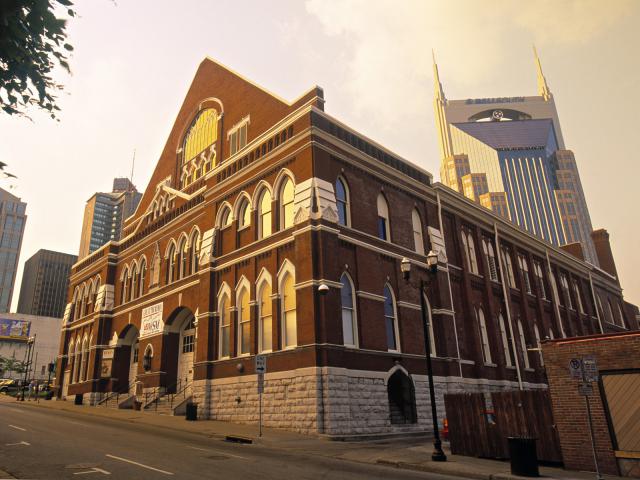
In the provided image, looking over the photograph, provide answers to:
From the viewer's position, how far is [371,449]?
1658 cm

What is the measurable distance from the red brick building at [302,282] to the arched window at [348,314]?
64mm

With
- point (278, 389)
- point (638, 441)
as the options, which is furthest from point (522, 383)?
point (638, 441)

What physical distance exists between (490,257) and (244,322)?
19.9m

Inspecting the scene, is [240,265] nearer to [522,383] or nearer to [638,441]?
[638,441]

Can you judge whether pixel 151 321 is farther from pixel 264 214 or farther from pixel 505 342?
pixel 505 342

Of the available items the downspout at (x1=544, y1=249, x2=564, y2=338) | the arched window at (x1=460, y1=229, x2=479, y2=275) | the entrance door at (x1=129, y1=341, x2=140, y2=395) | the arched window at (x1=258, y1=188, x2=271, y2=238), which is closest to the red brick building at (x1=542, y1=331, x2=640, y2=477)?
the arched window at (x1=258, y1=188, x2=271, y2=238)

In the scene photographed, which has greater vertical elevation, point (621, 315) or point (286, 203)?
point (286, 203)

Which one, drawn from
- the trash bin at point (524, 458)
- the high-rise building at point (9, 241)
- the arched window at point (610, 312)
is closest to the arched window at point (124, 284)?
the trash bin at point (524, 458)

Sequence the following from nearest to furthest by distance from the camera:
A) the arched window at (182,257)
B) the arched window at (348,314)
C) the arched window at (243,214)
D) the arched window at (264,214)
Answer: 1. the arched window at (348,314)
2. the arched window at (264,214)
3. the arched window at (243,214)
4. the arched window at (182,257)

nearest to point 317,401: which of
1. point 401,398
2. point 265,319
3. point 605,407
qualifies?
point 265,319

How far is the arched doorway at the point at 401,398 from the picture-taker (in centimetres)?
2270

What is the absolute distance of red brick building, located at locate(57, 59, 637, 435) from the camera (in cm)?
2124

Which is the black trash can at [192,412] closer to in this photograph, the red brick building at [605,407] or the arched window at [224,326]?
the arched window at [224,326]

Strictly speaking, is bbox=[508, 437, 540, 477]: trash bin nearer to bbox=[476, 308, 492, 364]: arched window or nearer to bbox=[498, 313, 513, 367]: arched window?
bbox=[476, 308, 492, 364]: arched window
